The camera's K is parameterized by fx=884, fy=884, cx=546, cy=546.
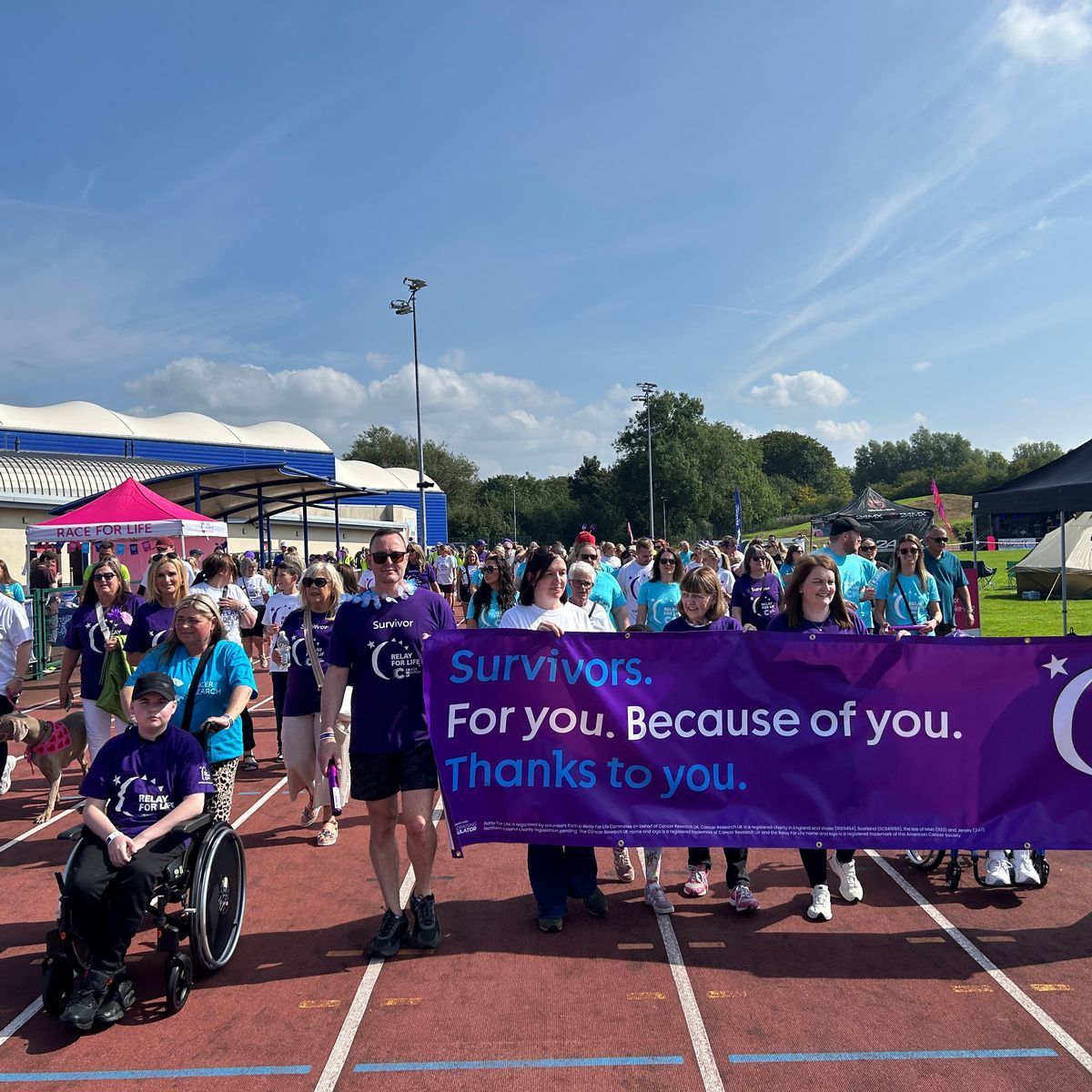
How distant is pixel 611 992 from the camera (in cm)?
390

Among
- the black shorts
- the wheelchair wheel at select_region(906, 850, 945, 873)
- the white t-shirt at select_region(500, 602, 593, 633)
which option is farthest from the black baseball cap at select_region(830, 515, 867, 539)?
the black shorts

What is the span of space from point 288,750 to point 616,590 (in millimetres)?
3571

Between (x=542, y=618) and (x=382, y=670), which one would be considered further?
(x=542, y=618)

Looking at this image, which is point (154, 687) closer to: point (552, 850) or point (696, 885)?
point (552, 850)

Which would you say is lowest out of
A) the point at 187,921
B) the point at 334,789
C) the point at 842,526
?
the point at 187,921

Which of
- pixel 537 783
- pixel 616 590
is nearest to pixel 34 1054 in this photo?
pixel 537 783

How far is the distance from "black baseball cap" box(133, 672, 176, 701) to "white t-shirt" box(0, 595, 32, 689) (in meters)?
2.81

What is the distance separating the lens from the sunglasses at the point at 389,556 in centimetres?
426

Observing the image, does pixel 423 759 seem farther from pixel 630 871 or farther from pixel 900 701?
pixel 900 701

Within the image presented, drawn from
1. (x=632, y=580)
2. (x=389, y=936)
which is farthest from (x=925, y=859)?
(x=632, y=580)

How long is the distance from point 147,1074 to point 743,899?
2.88 meters

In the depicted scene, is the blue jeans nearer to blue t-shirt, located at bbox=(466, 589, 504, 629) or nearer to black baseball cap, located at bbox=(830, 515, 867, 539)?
blue t-shirt, located at bbox=(466, 589, 504, 629)

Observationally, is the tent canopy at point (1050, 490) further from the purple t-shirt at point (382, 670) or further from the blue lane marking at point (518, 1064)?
the blue lane marking at point (518, 1064)

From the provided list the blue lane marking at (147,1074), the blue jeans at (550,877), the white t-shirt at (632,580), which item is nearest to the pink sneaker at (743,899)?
the blue jeans at (550,877)
